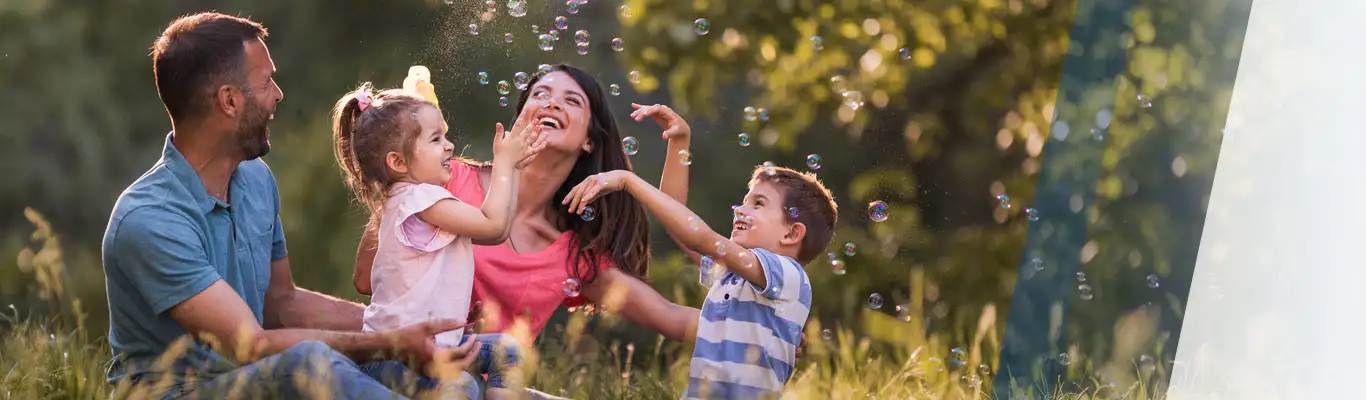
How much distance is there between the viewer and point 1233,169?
459 cm

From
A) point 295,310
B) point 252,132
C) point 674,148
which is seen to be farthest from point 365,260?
point 674,148

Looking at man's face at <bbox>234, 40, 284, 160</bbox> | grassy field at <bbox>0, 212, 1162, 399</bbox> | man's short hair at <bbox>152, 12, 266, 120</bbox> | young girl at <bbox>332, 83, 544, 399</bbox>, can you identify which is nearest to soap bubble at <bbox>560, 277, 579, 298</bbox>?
grassy field at <bbox>0, 212, 1162, 399</bbox>

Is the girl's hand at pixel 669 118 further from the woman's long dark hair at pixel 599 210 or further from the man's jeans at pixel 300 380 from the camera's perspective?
the man's jeans at pixel 300 380

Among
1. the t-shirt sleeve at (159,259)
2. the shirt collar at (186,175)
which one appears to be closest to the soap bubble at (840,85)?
the shirt collar at (186,175)

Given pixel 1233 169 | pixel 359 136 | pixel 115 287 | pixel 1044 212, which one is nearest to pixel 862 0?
pixel 1044 212

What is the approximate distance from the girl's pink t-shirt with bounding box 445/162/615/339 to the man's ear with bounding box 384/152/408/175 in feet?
1.25

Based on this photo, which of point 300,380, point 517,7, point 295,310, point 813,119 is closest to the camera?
point 300,380

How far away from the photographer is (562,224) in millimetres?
3867

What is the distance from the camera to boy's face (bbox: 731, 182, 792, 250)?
3.50 meters

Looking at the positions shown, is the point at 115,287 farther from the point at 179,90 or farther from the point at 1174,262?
the point at 1174,262

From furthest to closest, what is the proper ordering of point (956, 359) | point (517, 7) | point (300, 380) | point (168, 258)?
1. point (956, 359)
2. point (517, 7)
3. point (168, 258)
4. point (300, 380)

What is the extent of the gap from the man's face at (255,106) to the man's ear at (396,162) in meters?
0.31

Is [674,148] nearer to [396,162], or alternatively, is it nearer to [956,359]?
[396,162]

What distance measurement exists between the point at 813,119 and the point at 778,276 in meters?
1.95
